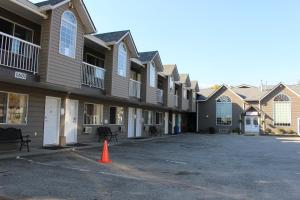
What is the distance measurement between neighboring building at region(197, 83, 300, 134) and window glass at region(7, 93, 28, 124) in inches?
1343

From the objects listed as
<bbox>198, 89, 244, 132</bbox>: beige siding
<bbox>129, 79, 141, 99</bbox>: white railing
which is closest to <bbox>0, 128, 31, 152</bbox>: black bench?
<bbox>129, 79, 141, 99</bbox>: white railing

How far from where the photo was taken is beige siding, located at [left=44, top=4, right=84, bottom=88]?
1420cm

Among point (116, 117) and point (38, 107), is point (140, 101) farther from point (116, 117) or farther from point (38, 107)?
point (38, 107)

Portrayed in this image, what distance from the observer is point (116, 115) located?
76.7ft

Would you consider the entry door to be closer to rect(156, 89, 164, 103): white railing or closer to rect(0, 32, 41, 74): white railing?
rect(156, 89, 164, 103): white railing

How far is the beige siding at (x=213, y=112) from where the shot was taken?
4484cm

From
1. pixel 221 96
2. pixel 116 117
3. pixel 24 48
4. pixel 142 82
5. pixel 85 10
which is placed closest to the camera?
pixel 24 48

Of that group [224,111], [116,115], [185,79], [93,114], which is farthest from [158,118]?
[224,111]

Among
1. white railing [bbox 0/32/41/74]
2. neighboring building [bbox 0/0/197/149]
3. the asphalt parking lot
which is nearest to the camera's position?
the asphalt parking lot

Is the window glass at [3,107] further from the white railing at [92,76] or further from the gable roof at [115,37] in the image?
the gable roof at [115,37]

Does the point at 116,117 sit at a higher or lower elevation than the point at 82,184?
higher

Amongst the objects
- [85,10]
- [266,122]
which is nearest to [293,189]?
[85,10]

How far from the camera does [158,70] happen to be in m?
28.5

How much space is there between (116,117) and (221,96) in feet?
84.8
